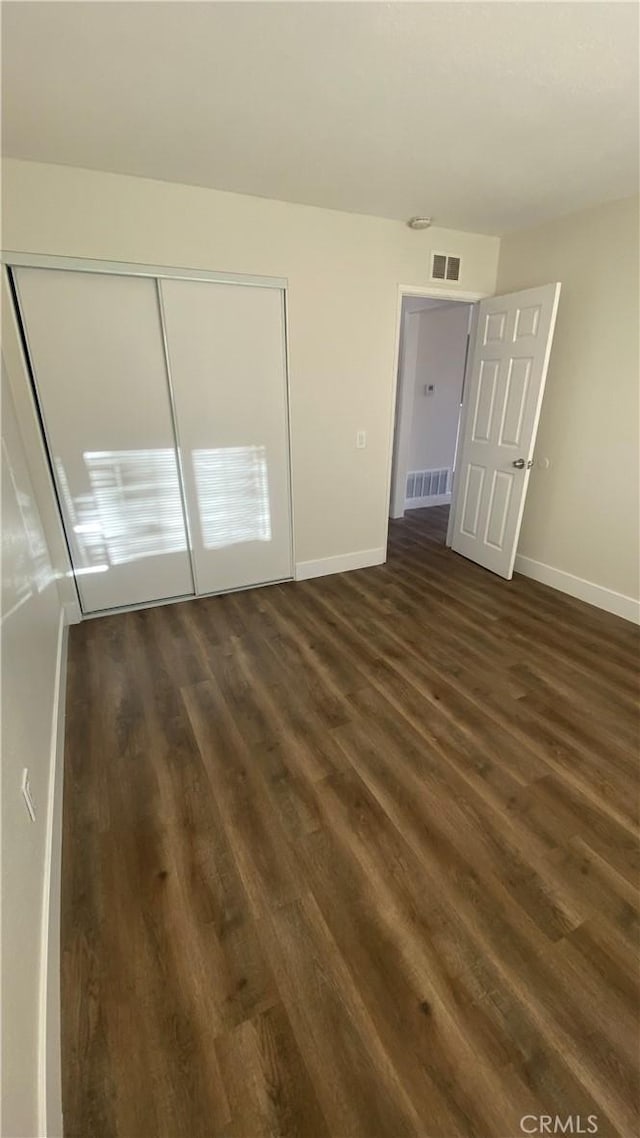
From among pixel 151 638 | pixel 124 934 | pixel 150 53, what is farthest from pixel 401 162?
pixel 124 934

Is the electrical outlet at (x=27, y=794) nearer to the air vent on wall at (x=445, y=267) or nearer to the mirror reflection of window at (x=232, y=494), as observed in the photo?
the mirror reflection of window at (x=232, y=494)

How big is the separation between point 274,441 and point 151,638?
1.59 m

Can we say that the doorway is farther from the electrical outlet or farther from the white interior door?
the electrical outlet

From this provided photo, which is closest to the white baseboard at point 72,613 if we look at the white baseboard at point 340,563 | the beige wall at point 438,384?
the white baseboard at point 340,563

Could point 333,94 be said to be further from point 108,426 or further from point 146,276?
point 108,426

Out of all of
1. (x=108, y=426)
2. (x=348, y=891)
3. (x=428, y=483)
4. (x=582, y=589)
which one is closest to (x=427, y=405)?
(x=428, y=483)

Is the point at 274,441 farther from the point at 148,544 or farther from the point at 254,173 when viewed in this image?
Result: the point at 254,173

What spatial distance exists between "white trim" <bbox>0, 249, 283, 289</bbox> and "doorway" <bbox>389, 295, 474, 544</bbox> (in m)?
2.32

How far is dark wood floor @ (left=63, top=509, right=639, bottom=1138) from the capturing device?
1.04 m

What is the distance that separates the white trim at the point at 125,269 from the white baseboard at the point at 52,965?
7.55 ft

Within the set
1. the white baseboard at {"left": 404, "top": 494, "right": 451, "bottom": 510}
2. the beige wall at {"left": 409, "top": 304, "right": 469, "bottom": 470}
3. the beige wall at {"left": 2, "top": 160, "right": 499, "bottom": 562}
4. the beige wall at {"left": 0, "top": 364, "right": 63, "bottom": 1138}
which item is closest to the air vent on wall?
the beige wall at {"left": 2, "top": 160, "right": 499, "bottom": 562}

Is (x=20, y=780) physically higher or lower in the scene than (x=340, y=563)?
higher

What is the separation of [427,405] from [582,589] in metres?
3.10

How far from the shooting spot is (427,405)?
5.48m
